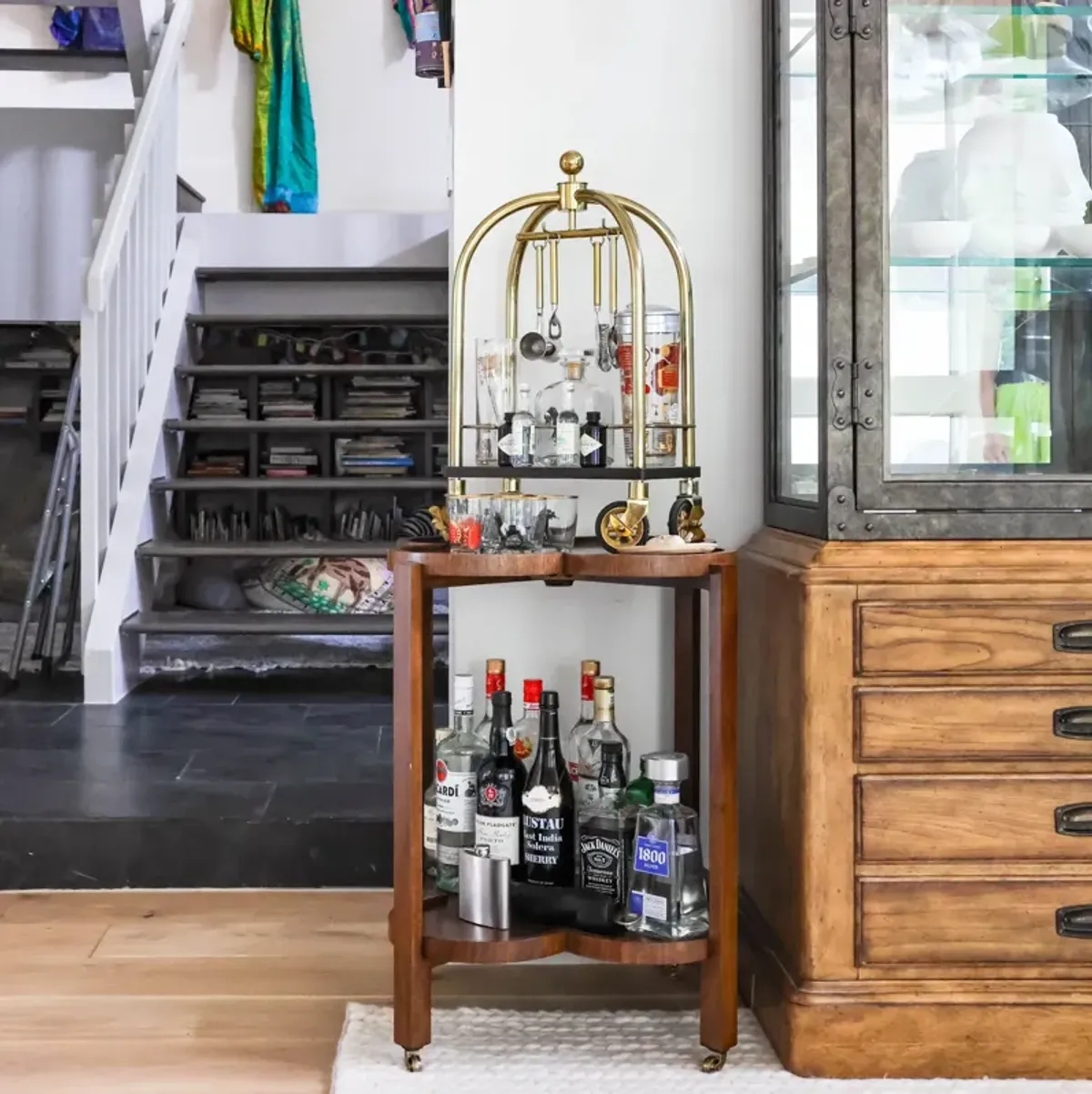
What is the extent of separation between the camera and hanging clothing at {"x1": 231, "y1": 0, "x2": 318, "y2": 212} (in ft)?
20.1

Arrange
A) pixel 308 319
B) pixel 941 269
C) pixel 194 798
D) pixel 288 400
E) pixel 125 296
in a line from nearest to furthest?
pixel 941 269 < pixel 194 798 < pixel 125 296 < pixel 308 319 < pixel 288 400

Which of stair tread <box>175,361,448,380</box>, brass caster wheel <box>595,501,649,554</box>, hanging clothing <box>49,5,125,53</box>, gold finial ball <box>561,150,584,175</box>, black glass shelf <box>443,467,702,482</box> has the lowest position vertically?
brass caster wheel <box>595,501,649,554</box>

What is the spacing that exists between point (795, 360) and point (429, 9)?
126cm

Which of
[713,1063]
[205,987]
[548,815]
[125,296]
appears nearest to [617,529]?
[548,815]

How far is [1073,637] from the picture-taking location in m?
1.76

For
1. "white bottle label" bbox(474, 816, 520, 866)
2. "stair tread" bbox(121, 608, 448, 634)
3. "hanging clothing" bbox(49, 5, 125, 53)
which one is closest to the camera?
"white bottle label" bbox(474, 816, 520, 866)

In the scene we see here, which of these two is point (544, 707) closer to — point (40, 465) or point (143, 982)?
point (143, 982)

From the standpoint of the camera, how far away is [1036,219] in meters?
1.88

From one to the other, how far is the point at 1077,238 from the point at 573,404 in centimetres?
77

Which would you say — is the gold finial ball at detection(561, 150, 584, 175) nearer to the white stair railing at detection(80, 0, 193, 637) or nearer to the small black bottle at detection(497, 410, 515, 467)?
the small black bottle at detection(497, 410, 515, 467)

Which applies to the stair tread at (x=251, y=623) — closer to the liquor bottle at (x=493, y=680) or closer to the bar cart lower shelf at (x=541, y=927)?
the liquor bottle at (x=493, y=680)

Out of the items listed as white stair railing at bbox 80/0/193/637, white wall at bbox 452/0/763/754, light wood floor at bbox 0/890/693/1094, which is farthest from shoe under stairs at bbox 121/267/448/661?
white wall at bbox 452/0/763/754

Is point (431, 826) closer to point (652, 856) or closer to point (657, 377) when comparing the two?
point (652, 856)

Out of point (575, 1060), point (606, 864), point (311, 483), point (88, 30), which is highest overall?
point (88, 30)
